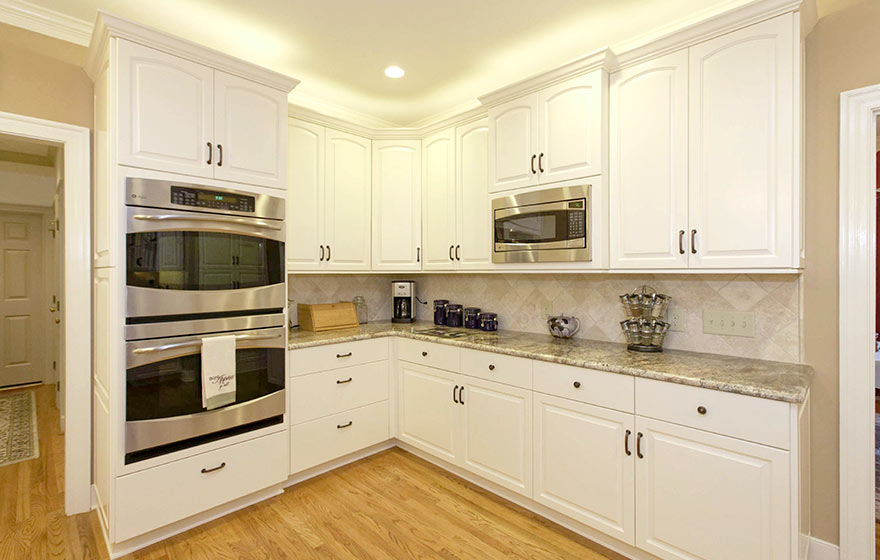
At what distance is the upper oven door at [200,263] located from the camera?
2.01 m

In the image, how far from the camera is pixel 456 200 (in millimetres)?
3158

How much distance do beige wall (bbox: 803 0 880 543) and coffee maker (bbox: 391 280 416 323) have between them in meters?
2.62

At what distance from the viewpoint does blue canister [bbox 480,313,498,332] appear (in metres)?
3.21

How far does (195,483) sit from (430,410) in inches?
55.3

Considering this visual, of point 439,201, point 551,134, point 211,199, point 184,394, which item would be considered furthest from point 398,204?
point 184,394

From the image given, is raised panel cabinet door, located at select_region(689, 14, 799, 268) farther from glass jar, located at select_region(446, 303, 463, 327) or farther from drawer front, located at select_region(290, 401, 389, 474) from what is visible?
drawer front, located at select_region(290, 401, 389, 474)

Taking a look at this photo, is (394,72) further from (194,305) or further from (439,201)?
(194,305)

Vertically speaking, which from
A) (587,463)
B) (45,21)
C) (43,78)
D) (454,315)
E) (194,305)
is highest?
(45,21)

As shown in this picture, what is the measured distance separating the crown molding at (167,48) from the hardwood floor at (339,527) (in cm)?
241

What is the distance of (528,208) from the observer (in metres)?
2.59

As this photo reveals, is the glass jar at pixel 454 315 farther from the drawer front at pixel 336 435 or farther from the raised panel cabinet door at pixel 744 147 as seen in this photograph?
the raised panel cabinet door at pixel 744 147

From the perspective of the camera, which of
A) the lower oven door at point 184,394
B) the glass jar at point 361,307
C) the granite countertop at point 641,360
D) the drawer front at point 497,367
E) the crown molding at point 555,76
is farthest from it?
the glass jar at point 361,307

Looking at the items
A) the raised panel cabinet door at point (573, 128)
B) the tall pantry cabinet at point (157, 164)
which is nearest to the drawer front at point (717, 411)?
the raised panel cabinet door at point (573, 128)

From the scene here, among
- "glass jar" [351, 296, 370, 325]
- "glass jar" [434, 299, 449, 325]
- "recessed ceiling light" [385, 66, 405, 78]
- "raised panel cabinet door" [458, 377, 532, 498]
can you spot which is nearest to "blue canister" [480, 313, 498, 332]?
"glass jar" [434, 299, 449, 325]
